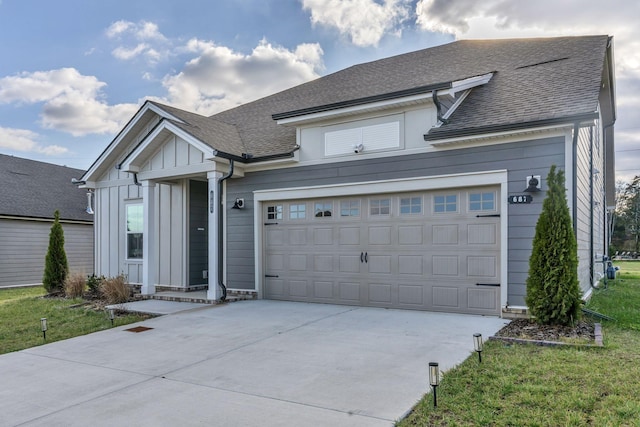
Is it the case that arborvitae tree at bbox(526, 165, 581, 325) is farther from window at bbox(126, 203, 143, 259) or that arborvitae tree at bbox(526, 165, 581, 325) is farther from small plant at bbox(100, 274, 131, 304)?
window at bbox(126, 203, 143, 259)

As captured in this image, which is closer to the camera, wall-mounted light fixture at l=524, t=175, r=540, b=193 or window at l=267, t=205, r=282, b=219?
wall-mounted light fixture at l=524, t=175, r=540, b=193

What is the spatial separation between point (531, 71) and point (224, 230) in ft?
24.4

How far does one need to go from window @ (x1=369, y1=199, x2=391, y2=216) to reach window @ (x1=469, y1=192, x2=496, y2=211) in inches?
60.3

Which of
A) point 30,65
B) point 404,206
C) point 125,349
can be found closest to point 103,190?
point 30,65

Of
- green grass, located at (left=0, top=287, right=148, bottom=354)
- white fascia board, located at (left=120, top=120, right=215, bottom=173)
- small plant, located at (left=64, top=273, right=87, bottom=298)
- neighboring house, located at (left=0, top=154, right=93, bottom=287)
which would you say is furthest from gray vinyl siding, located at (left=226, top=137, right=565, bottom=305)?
neighboring house, located at (left=0, top=154, right=93, bottom=287)

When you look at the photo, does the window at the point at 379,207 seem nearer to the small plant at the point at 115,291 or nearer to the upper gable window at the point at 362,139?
the upper gable window at the point at 362,139

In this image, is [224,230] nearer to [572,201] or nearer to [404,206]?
[404,206]

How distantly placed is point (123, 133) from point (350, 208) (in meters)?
6.86

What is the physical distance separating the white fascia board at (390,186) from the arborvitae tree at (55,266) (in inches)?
252

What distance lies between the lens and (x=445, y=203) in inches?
298

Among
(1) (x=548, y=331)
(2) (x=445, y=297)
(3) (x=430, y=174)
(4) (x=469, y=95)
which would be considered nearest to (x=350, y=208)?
(3) (x=430, y=174)

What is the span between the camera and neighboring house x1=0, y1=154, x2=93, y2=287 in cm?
1464

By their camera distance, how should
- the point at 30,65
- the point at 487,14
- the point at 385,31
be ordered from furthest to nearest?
→ the point at 30,65 → the point at 385,31 → the point at 487,14

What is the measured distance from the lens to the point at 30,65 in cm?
1542
